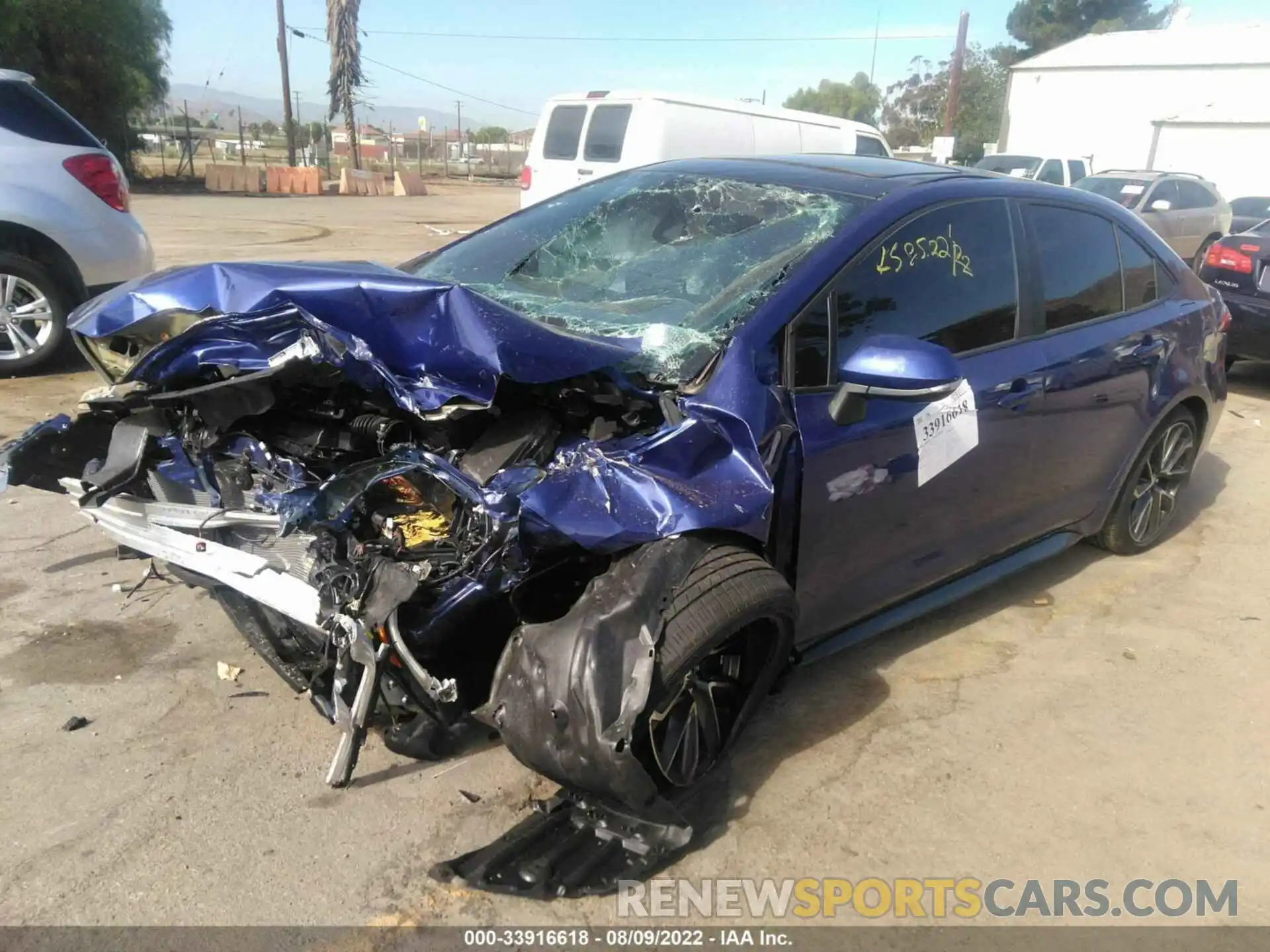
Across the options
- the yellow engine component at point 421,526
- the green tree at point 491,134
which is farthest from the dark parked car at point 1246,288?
the green tree at point 491,134

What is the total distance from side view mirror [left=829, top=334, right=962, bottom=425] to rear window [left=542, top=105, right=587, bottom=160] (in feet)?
30.7

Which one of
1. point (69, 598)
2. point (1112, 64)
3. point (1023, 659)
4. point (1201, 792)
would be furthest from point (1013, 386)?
point (1112, 64)

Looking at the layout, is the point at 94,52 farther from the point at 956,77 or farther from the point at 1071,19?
the point at 1071,19

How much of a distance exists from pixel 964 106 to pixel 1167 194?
4444 centimetres

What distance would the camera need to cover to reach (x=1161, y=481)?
Answer: 4.60 metres

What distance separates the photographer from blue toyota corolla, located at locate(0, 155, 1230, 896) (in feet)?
7.55

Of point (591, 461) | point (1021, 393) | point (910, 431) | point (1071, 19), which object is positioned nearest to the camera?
point (591, 461)

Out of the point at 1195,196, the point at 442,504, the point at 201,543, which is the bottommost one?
the point at 201,543

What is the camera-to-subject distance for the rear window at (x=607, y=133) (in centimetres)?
1091

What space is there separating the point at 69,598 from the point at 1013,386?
3.51 m

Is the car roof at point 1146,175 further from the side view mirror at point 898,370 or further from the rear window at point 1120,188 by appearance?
the side view mirror at point 898,370

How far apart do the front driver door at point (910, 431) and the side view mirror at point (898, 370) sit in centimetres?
14

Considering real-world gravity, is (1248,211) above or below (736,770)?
above

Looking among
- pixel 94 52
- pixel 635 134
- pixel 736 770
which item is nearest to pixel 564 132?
pixel 635 134
